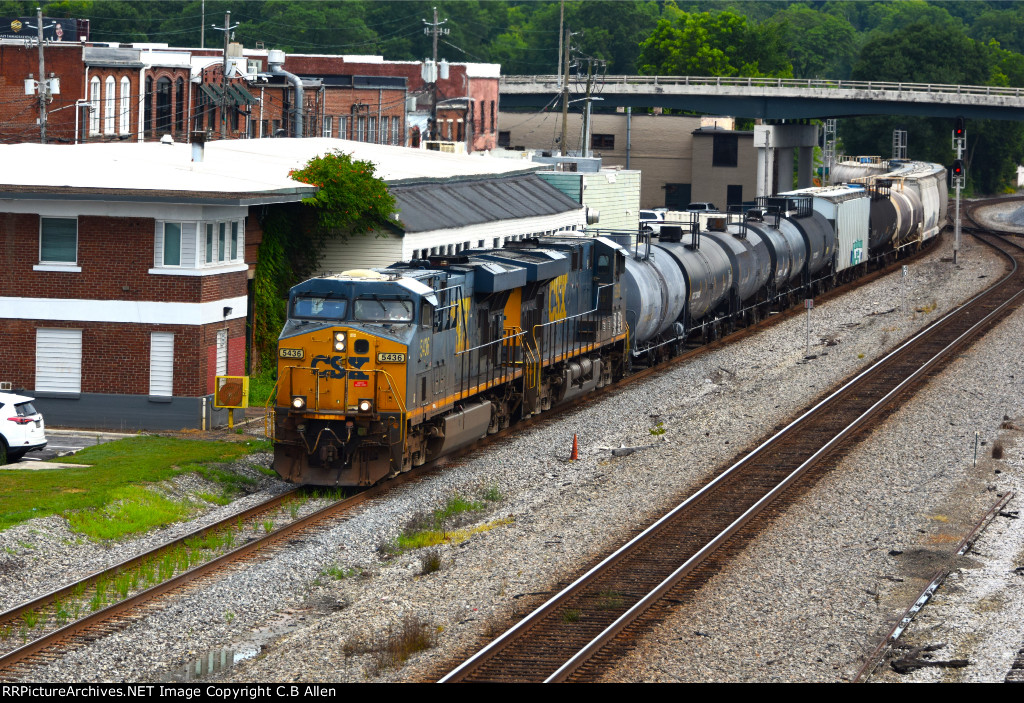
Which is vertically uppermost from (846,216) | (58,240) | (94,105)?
(94,105)

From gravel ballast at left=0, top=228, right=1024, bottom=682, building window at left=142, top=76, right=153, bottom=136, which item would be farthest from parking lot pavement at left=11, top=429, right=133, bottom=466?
building window at left=142, top=76, right=153, bottom=136

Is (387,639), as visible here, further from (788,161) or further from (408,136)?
(788,161)

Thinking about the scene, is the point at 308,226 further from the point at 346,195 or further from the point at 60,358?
the point at 60,358

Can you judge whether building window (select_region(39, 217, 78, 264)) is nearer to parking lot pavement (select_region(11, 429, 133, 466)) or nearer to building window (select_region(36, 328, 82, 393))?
building window (select_region(36, 328, 82, 393))

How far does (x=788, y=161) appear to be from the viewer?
11438cm

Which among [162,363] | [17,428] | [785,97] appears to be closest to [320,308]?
[17,428]

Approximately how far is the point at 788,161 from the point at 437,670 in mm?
103104

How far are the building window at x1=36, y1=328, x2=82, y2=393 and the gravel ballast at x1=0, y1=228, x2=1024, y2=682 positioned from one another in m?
9.55

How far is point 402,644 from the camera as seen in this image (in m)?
16.6

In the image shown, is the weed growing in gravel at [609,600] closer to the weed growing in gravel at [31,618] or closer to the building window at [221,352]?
the weed growing in gravel at [31,618]

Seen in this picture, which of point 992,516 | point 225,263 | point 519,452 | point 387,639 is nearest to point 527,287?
point 519,452

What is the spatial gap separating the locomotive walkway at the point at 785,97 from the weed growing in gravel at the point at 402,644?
86412 millimetres

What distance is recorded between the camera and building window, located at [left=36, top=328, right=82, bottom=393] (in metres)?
31.2

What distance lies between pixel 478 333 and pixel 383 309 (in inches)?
167
